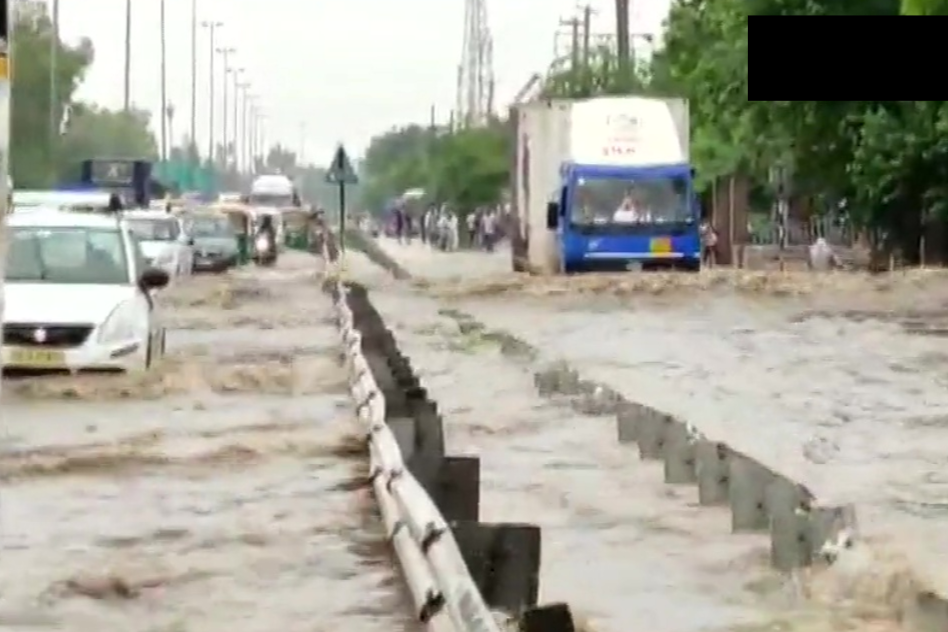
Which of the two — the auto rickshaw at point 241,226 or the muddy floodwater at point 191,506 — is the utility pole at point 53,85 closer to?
the auto rickshaw at point 241,226

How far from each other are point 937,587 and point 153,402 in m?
10.7

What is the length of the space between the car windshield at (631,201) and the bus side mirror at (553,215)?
0.37 metres

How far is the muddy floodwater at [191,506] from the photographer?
10.6m

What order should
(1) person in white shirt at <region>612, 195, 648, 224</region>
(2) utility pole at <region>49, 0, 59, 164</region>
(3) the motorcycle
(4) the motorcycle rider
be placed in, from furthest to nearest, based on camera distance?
1. (2) utility pole at <region>49, 0, 59, 164</region>
2. (4) the motorcycle rider
3. (3) the motorcycle
4. (1) person in white shirt at <region>612, 195, 648, 224</region>

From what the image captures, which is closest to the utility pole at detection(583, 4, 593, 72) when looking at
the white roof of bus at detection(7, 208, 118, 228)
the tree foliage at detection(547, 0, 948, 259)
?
the tree foliage at detection(547, 0, 948, 259)

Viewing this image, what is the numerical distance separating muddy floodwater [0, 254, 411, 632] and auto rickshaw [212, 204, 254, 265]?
45.9 metres

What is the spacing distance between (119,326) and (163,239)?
27685 millimetres

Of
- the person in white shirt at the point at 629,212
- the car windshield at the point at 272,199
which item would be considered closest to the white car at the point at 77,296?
the person in white shirt at the point at 629,212

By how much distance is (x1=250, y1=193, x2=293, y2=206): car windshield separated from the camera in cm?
11062

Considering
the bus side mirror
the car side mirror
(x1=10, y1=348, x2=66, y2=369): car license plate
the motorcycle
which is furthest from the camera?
the motorcycle

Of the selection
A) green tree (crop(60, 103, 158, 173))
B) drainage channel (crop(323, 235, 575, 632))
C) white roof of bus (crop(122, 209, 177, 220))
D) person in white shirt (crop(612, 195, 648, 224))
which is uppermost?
green tree (crop(60, 103, 158, 173))

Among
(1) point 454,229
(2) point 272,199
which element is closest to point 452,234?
(1) point 454,229

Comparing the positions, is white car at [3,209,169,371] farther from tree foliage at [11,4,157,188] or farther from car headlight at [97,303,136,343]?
tree foliage at [11,4,157,188]

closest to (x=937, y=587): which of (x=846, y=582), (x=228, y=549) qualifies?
(x=846, y=582)
